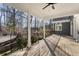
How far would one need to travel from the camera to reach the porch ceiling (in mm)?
2146

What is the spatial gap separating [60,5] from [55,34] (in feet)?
1.82

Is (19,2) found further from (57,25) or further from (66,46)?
(66,46)

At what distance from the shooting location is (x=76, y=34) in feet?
7.34

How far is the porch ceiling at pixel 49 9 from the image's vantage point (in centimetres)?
215

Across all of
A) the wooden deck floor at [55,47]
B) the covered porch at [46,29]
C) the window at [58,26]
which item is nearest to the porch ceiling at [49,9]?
the covered porch at [46,29]

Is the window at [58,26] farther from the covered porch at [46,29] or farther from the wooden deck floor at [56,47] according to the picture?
the wooden deck floor at [56,47]

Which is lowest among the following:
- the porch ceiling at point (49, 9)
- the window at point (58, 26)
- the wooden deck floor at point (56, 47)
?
the wooden deck floor at point (56, 47)

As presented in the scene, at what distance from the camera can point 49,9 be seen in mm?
2182

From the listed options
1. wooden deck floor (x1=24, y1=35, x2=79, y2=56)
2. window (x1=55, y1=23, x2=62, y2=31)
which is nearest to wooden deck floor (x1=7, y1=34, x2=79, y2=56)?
wooden deck floor (x1=24, y1=35, x2=79, y2=56)

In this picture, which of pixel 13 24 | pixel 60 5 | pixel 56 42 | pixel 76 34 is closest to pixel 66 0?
pixel 60 5

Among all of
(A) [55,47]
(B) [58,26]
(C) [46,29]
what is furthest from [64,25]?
(A) [55,47]

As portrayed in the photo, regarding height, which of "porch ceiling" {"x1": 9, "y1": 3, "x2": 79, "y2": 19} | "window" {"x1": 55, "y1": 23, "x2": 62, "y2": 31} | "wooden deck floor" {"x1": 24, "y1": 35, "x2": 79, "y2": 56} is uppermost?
"porch ceiling" {"x1": 9, "y1": 3, "x2": 79, "y2": 19}

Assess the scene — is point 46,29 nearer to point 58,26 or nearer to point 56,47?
point 58,26

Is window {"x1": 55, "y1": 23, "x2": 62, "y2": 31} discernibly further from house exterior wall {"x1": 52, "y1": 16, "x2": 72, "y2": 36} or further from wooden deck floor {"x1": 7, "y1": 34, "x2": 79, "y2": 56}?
wooden deck floor {"x1": 7, "y1": 34, "x2": 79, "y2": 56}
